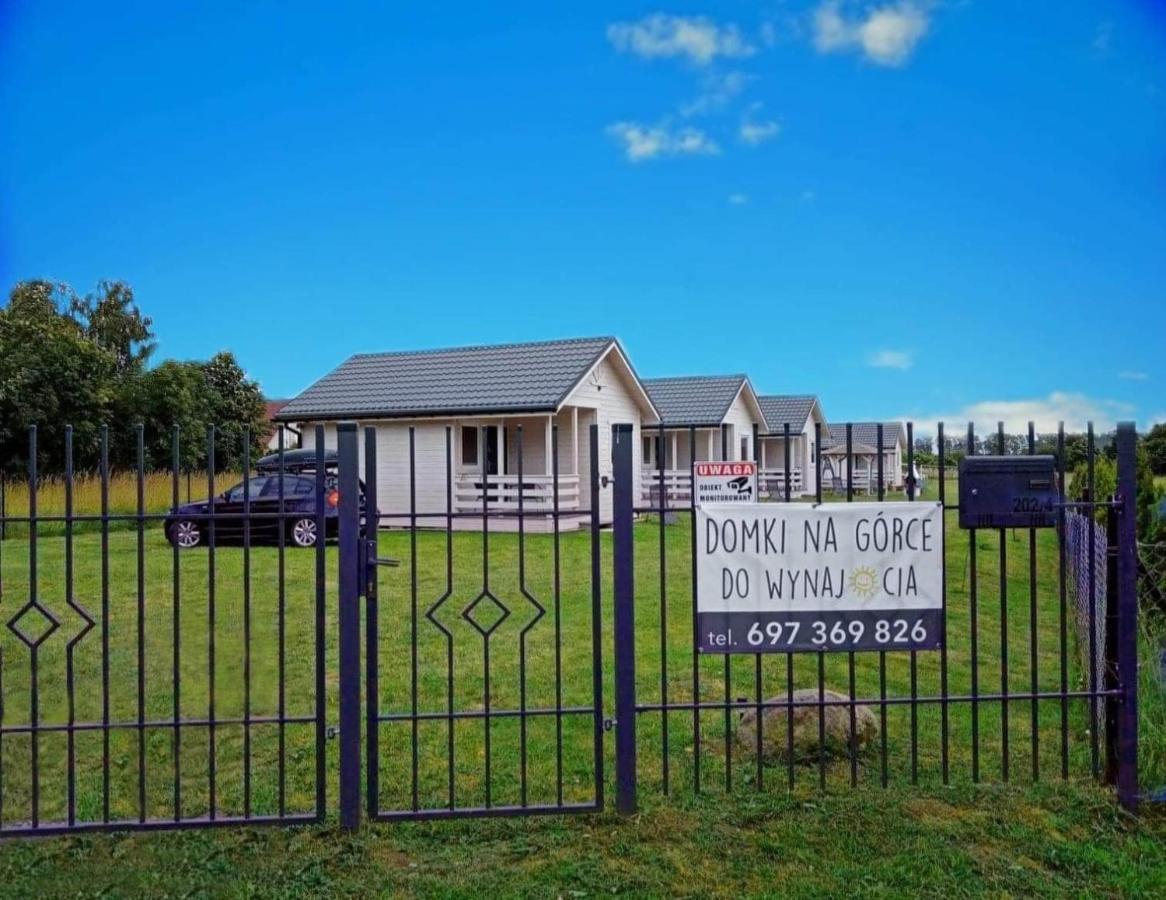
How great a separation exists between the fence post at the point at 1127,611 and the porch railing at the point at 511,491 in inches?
561

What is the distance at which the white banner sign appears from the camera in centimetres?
418

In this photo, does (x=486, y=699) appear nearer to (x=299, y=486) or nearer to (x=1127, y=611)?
(x=1127, y=611)

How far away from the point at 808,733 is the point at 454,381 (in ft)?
55.0

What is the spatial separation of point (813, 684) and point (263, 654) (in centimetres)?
387

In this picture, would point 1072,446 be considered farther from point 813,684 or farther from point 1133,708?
point 1133,708

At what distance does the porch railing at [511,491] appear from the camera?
731 inches

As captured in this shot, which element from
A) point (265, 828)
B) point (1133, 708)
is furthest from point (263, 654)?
point (1133, 708)

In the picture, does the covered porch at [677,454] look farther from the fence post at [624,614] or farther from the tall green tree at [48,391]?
the fence post at [624,614]

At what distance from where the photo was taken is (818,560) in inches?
166

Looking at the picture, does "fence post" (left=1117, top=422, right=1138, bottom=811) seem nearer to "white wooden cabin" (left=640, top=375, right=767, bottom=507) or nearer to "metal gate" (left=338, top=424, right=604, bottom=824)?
"metal gate" (left=338, top=424, right=604, bottom=824)

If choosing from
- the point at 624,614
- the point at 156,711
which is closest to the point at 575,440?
the point at 156,711

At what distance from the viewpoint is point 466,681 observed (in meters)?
6.52

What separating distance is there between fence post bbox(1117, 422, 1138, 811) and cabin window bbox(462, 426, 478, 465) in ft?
58.0

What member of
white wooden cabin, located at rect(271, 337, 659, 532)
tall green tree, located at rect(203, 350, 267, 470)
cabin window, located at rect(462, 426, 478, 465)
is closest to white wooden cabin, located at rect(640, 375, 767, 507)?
white wooden cabin, located at rect(271, 337, 659, 532)
